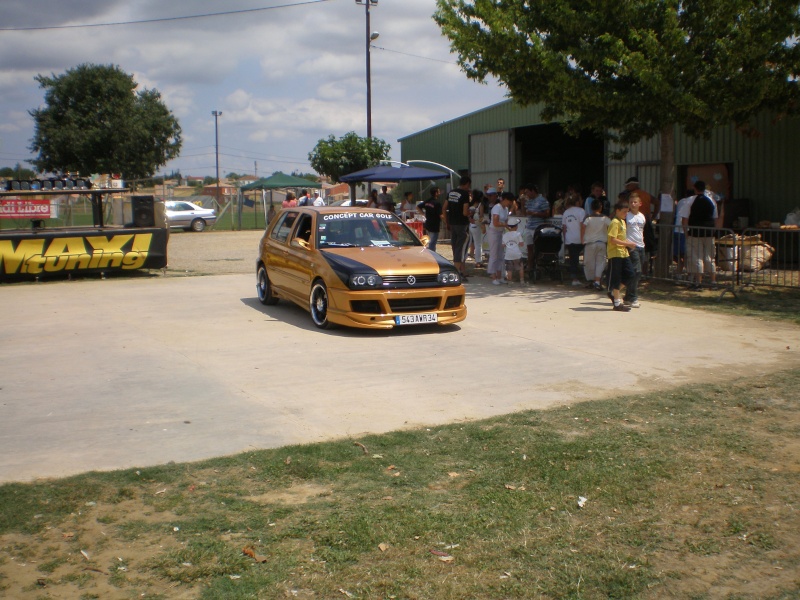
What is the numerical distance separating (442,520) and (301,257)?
7.47 m

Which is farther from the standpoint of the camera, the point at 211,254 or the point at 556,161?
the point at 556,161

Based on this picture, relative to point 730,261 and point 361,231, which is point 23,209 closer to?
point 361,231

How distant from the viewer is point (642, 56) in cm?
1301

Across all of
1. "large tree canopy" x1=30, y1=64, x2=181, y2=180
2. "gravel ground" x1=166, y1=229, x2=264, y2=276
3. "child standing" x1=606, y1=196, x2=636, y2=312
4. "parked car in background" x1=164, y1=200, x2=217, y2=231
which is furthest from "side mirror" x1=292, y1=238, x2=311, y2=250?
"large tree canopy" x1=30, y1=64, x2=181, y2=180

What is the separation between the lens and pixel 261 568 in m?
4.05

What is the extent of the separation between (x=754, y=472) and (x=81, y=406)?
17.5 ft

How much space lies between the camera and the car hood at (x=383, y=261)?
10.5m

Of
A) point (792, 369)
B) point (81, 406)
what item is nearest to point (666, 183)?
point (792, 369)

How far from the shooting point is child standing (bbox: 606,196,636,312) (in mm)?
11945

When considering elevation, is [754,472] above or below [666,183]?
below

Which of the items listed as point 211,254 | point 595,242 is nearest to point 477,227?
point 595,242

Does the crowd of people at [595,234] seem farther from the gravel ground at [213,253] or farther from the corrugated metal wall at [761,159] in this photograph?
the gravel ground at [213,253]

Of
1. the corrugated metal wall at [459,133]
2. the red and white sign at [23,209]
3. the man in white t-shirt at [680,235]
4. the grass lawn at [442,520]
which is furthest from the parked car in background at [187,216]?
the grass lawn at [442,520]

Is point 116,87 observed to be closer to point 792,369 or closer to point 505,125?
point 505,125
